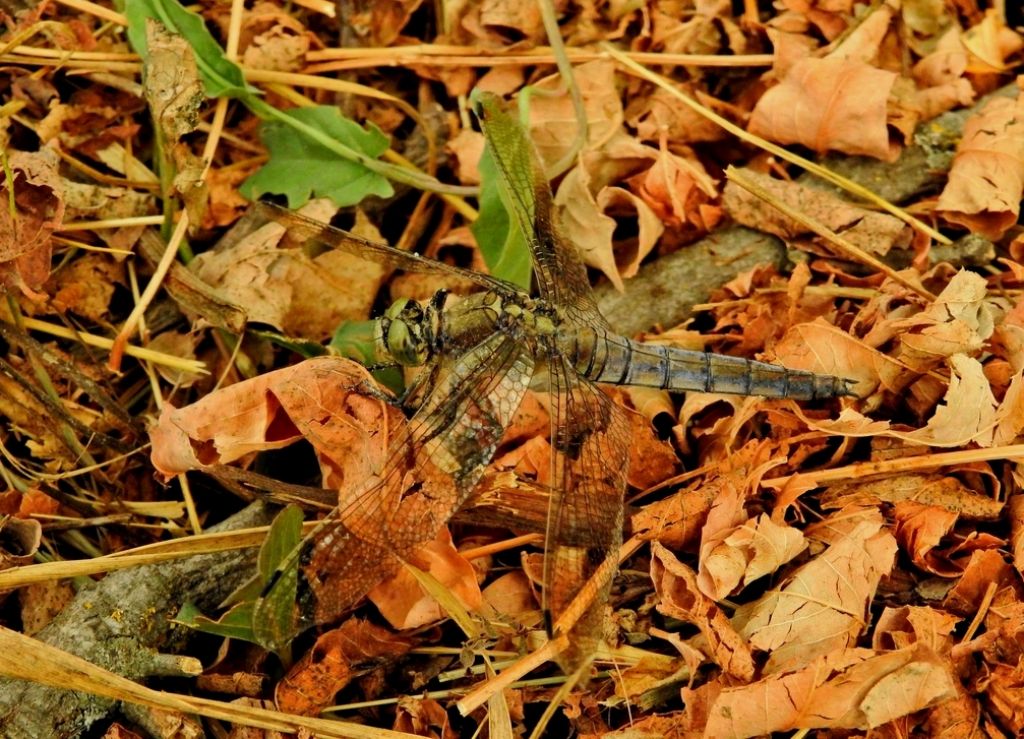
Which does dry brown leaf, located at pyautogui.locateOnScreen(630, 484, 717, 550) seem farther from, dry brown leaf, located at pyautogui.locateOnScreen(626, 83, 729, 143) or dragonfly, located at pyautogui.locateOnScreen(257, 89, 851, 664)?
dry brown leaf, located at pyautogui.locateOnScreen(626, 83, 729, 143)

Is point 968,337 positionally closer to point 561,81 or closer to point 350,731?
point 561,81

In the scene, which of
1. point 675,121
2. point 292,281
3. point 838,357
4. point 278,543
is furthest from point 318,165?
point 838,357

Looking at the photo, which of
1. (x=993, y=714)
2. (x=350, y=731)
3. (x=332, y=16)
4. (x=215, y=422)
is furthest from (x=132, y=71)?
(x=993, y=714)

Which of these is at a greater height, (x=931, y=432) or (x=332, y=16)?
(x=332, y=16)

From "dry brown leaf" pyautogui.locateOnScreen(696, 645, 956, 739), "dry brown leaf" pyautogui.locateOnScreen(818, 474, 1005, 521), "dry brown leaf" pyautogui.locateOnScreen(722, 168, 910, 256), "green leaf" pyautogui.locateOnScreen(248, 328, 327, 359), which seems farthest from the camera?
"dry brown leaf" pyautogui.locateOnScreen(722, 168, 910, 256)

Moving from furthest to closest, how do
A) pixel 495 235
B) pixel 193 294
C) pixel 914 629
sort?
pixel 495 235 → pixel 193 294 → pixel 914 629

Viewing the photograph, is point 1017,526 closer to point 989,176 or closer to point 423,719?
point 989,176

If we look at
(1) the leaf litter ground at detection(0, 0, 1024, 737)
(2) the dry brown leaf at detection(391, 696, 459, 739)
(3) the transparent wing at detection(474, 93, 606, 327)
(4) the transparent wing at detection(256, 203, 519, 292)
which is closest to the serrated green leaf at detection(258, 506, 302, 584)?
(1) the leaf litter ground at detection(0, 0, 1024, 737)
